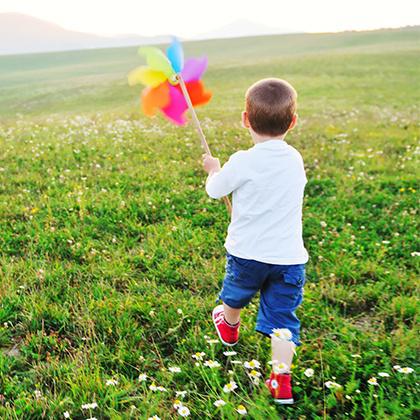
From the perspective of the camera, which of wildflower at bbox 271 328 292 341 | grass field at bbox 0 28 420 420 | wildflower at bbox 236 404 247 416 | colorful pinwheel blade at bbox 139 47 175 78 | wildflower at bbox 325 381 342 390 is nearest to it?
wildflower at bbox 236 404 247 416

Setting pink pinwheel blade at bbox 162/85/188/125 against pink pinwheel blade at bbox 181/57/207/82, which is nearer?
pink pinwheel blade at bbox 181/57/207/82

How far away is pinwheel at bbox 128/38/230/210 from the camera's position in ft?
11.7

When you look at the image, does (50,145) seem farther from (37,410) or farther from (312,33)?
(312,33)

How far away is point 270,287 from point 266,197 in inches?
24.6

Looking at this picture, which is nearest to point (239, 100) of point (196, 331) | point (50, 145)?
point (50, 145)

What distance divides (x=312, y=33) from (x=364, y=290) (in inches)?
2749

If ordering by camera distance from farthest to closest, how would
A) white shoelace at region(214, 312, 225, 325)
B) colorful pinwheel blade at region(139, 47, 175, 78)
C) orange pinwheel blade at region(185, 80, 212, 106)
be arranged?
orange pinwheel blade at region(185, 80, 212, 106), white shoelace at region(214, 312, 225, 325), colorful pinwheel blade at region(139, 47, 175, 78)

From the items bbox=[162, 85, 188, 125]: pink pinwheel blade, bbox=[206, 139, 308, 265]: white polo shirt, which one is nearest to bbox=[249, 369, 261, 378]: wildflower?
bbox=[206, 139, 308, 265]: white polo shirt

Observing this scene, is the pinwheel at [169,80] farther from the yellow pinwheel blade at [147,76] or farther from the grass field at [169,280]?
the grass field at [169,280]

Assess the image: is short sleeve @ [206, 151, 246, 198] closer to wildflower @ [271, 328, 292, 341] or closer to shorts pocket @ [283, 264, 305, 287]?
shorts pocket @ [283, 264, 305, 287]

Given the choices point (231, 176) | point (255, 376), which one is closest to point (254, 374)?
point (255, 376)

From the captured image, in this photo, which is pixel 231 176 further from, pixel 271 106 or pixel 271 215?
pixel 271 106

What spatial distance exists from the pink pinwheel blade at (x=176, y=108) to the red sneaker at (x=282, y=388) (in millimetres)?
2016

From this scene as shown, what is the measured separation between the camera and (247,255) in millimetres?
3111
